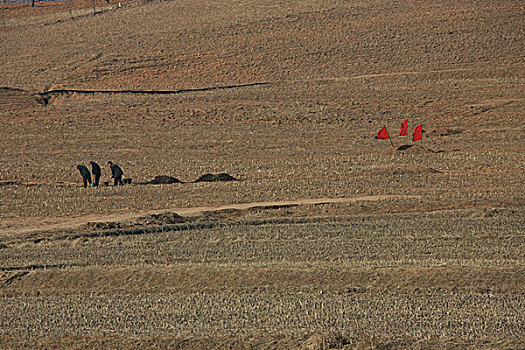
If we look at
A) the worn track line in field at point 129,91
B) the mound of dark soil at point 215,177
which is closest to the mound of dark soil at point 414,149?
the mound of dark soil at point 215,177

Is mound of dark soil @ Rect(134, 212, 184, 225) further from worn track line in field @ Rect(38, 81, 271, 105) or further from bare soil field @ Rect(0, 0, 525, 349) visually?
worn track line in field @ Rect(38, 81, 271, 105)

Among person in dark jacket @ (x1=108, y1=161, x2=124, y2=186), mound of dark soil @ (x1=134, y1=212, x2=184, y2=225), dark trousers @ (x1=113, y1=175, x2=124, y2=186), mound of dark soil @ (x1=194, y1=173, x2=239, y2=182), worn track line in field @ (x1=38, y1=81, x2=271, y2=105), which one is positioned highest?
worn track line in field @ (x1=38, y1=81, x2=271, y2=105)

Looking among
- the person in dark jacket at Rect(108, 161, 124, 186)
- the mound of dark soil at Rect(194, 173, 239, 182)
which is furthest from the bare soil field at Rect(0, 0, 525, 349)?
the person in dark jacket at Rect(108, 161, 124, 186)

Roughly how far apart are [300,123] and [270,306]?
87.7 feet

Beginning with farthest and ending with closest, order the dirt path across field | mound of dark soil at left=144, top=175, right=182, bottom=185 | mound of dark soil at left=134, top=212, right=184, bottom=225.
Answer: mound of dark soil at left=144, top=175, right=182, bottom=185
the dirt path across field
mound of dark soil at left=134, top=212, right=184, bottom=225

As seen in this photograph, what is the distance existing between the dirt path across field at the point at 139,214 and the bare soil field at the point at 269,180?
5.0 inches

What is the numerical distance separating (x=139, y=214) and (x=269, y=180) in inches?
231

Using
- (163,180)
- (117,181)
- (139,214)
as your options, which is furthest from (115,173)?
(139,214)

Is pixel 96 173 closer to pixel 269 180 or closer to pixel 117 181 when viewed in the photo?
pixel 117 181

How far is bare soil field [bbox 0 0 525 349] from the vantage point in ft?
33.9

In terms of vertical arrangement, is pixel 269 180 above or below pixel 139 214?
above

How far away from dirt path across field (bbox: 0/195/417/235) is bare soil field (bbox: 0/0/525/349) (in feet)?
0.42

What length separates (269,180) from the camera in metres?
24.4

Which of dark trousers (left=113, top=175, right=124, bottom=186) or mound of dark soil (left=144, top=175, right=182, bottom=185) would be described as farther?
mound of dark soil (left=144, top=175, right=182, bottom=185)
